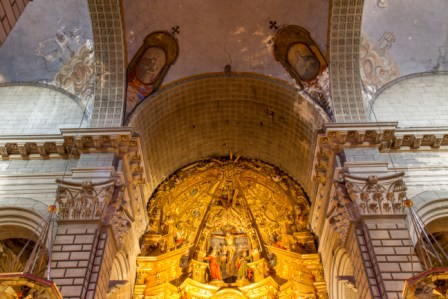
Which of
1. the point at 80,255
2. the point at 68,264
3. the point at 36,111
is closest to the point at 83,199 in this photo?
the point at 80,255

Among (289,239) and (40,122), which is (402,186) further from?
(40,122)

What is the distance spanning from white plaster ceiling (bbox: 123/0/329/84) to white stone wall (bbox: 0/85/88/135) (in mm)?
2454

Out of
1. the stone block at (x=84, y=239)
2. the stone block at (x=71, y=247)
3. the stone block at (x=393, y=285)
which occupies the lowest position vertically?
the stone block at (x=393, y=285)

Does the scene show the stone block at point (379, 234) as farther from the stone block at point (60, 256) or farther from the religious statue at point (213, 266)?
the religious statue at point (213, 266)

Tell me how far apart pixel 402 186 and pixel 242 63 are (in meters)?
5.95

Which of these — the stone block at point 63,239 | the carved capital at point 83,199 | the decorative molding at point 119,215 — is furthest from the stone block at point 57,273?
the decorative molding at point 119,215

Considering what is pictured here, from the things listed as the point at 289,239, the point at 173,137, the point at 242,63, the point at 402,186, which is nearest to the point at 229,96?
the point at 242,63

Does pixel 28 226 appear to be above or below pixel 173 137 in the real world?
below

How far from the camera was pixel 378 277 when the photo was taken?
8.98 m

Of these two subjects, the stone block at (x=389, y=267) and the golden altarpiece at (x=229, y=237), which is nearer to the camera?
the stone block at (x=389, y=267)

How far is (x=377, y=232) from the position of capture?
31.6 feet

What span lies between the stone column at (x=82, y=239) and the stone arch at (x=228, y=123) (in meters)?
2.77

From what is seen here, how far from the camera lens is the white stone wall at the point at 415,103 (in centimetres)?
1341

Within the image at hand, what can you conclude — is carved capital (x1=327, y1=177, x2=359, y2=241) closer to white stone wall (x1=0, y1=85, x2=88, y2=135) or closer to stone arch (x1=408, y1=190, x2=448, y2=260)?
stone arch (x1=408, y1=190, x2=448, y2=260)
